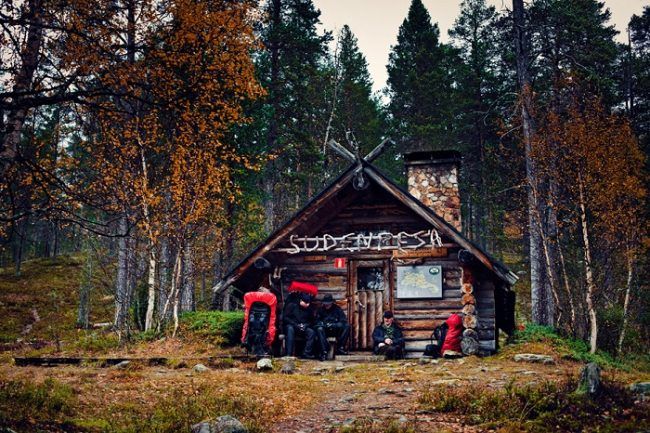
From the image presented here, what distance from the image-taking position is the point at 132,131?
17.9 metres

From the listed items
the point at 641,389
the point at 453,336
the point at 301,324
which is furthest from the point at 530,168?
the point at 641,389

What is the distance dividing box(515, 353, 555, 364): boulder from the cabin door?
13.2ft

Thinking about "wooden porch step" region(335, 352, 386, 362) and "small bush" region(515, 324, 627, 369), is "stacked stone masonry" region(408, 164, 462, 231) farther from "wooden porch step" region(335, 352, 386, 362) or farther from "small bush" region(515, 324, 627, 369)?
"wooden porch step" region(335, 352, 386, 362)

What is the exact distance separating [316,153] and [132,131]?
11.3 metres

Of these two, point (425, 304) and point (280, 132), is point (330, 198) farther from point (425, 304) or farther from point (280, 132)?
point (280, 132)

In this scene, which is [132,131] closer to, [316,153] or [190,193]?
[190,193]

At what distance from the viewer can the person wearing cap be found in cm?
1569

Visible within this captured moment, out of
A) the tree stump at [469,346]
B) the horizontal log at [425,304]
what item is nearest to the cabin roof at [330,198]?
the horizontal log at [425,304]

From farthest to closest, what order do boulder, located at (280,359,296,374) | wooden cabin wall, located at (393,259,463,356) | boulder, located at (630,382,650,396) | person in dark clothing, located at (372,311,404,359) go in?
wooden cabin wall, located at (393,259,463,356)
person in dark clothing, located at (372,311,404,359)
boulder, located at (280,359,296,374)
boulder, located at (630,382,650,396)

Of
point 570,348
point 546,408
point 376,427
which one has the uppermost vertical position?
point 546,408

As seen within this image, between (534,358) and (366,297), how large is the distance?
495 centimetres

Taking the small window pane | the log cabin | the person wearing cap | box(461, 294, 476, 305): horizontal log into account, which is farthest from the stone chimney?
the person wearing cap

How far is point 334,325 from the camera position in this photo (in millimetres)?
15711

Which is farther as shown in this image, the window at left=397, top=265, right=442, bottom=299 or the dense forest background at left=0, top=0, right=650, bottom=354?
the window at left=397, top=265, right=442, bottom=299
